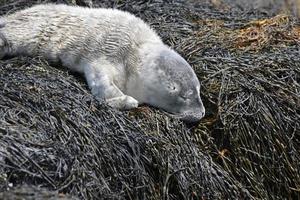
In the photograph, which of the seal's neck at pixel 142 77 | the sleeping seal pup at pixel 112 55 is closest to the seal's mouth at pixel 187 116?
the sleeping seal pup at pixel 112 55

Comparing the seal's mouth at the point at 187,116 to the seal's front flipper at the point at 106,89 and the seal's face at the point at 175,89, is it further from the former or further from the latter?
the seal's front flipper at the point at 106,89

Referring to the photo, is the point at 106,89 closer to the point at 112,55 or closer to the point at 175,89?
the point at 112,55

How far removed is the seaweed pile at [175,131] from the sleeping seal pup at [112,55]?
8 centimetres

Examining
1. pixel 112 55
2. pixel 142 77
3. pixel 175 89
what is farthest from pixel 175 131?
pixel 112 55

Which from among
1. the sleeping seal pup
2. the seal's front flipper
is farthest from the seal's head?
the seal's front flipper

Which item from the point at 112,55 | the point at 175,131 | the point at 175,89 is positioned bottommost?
the point at 175,131

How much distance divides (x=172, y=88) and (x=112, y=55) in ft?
1.19

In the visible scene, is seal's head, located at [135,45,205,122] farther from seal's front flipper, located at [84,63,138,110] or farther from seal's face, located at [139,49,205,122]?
seal's front flipper, located at [84,63,138,110]

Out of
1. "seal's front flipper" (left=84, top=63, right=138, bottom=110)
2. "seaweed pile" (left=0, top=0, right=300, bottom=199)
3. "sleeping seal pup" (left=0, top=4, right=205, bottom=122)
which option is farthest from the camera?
"sleeping seal pup" (left=0, top=4, right=205, bottom=122)

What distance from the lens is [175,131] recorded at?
4102 millimetres

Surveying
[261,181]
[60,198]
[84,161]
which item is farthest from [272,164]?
[60,198]

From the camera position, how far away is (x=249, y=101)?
442cm

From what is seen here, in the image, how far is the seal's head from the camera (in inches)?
161

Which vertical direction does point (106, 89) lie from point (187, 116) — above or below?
above
